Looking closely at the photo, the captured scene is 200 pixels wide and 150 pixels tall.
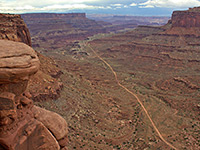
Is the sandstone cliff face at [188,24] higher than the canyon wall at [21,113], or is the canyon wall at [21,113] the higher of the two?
the sandstone cliff face at [188,24]

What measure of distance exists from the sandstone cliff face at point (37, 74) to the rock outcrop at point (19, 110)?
13888mm

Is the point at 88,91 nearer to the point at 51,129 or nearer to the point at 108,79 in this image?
the point at 108,79

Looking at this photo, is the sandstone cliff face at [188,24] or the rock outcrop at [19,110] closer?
the rock outcrop at [19,110]

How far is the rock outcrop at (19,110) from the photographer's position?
1370cm

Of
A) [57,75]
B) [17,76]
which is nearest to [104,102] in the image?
[57,75]

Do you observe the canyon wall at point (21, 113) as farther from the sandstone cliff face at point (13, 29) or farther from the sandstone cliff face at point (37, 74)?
the sandstone cliff face at point (13, 29)

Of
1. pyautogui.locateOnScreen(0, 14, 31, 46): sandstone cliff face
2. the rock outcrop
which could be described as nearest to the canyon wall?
the rock outcrop

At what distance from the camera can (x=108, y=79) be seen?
60531 mm

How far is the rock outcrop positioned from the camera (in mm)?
13695

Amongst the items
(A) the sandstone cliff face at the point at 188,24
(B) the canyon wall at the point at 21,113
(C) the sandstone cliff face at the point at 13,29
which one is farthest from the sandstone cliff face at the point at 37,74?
(A) the sandstone cliff face at the point at 188,24

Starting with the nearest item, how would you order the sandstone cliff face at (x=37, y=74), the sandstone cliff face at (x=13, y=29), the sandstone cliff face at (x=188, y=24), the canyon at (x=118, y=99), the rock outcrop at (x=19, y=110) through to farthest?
the rock outcrop at (x=19, y=110) < the canyon at (x=118, y=99) < the sandstone cliff face at (x=37, y=74) < the sandstone cliff face at (x=13, y=29) < the sandstone cliff face at (x=188, y=24)

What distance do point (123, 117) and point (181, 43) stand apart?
208ft

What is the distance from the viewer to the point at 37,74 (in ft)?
110

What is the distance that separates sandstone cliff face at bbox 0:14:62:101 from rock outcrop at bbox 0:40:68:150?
1389cm
